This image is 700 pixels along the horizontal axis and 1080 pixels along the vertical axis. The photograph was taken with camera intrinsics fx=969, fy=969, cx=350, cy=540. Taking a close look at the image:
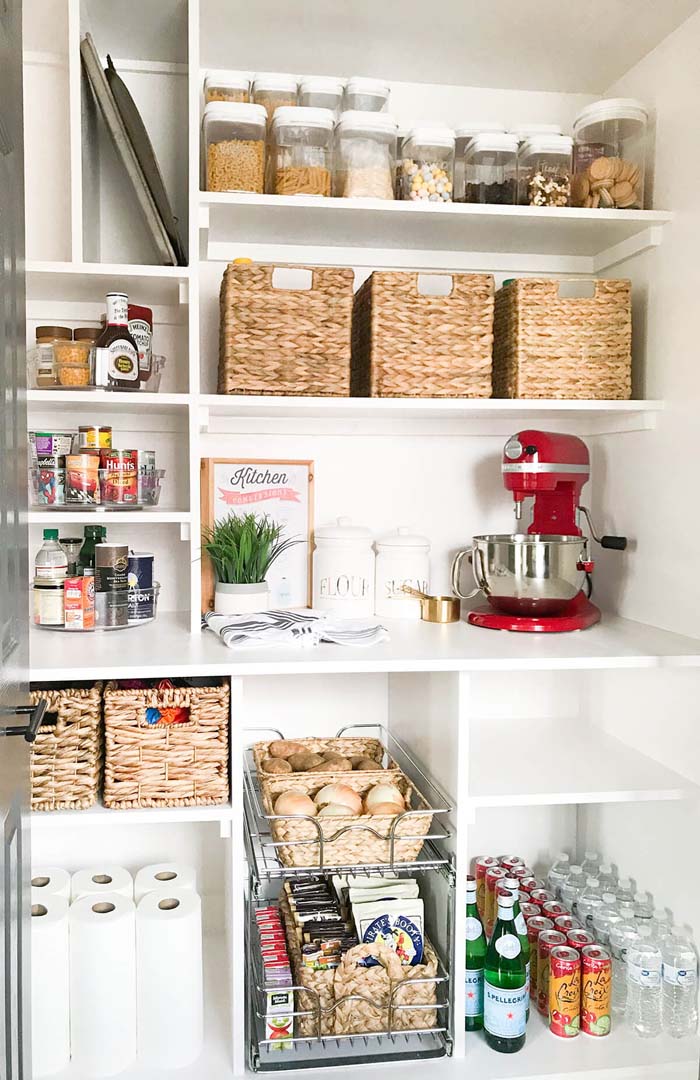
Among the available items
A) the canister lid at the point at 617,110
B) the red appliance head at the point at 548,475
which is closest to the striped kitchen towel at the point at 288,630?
the red appliance head at the point at 548,475

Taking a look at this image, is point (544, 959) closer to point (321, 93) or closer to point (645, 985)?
point (645, 985)

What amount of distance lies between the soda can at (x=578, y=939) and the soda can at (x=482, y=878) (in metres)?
0.27

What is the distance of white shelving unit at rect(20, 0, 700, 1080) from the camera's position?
6.20 feet

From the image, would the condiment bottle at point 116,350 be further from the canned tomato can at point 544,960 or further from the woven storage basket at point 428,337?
the canned tomato can at point 544,960

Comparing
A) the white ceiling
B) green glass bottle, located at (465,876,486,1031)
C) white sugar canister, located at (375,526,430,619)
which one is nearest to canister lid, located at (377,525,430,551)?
white sugar canister, located at (375,526,430,619)

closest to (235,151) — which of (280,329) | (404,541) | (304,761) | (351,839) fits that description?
(280,329)

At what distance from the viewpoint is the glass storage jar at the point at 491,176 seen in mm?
2104

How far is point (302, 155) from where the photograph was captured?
6.63 feet

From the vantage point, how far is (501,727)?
2375 mm

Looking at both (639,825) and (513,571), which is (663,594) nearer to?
(513,571)

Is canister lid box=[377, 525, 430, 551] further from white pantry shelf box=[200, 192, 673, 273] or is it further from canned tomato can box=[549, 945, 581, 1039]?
canned tomato can box=[549, 945, 581, 1039]

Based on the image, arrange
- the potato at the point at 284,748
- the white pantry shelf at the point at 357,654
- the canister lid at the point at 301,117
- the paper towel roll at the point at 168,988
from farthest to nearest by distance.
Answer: the potato at the point at 284,748 → the canister lid at the point at 301,117 → the paper towel roll at the point at 168,988 → the white pantry shelf at the point at 357,654

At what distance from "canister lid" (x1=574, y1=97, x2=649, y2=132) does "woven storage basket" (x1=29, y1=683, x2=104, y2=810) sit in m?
1.59

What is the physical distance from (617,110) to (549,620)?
1.10m
